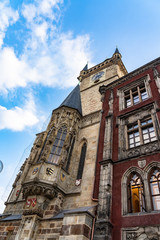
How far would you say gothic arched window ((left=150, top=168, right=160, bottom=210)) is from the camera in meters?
8.32

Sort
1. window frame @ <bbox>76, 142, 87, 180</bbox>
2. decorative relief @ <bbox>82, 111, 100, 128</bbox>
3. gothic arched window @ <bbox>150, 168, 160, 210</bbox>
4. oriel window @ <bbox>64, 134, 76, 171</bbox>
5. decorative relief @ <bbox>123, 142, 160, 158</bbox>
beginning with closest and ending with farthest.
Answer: gothic arched window @ <bbox>150, 168, 160, 210</bbox> < decorative relief @ <bbox>123, 142, 160, 158</bbox> < oriel window @ <bbox>64, 134, 76, 171</bbox> < window frame @ <bbox>76, 142, 87, 180</bbox> < decorative relief @ <bbox>82, 111, 100, 128</bbox>

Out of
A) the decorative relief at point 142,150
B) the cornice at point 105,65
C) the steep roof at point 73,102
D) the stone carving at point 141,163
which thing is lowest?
the stone carving at point 141,163

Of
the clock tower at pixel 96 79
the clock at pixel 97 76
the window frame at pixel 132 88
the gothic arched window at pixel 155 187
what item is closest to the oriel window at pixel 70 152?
the window frame at pixel 132 88

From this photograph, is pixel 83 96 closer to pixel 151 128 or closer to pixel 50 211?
pixel 151 128

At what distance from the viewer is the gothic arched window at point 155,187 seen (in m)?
8.32

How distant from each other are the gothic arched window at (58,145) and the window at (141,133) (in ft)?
17.3

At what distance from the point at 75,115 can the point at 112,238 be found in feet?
34.7

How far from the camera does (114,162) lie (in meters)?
11.1

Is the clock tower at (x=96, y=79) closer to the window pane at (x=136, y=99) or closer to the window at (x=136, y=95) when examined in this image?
the window at (x=136, y=95)

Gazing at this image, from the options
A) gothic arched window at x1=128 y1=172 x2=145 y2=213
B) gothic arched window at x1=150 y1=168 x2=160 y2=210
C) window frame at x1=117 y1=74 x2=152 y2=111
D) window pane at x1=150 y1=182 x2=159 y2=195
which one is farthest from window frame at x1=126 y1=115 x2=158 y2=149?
window pane at x1=150 y1=182 x2=159 y2=195

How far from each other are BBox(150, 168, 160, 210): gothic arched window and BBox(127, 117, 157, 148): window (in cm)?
224

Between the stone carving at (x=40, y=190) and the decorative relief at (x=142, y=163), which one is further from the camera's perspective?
the stone carving at (x=40, y=190)

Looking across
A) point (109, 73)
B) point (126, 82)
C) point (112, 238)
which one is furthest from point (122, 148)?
point (109, 73)

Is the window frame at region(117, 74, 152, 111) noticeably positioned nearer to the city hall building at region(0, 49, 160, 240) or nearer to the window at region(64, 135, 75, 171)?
the city hall building at region(0, 49, 160, 240)
